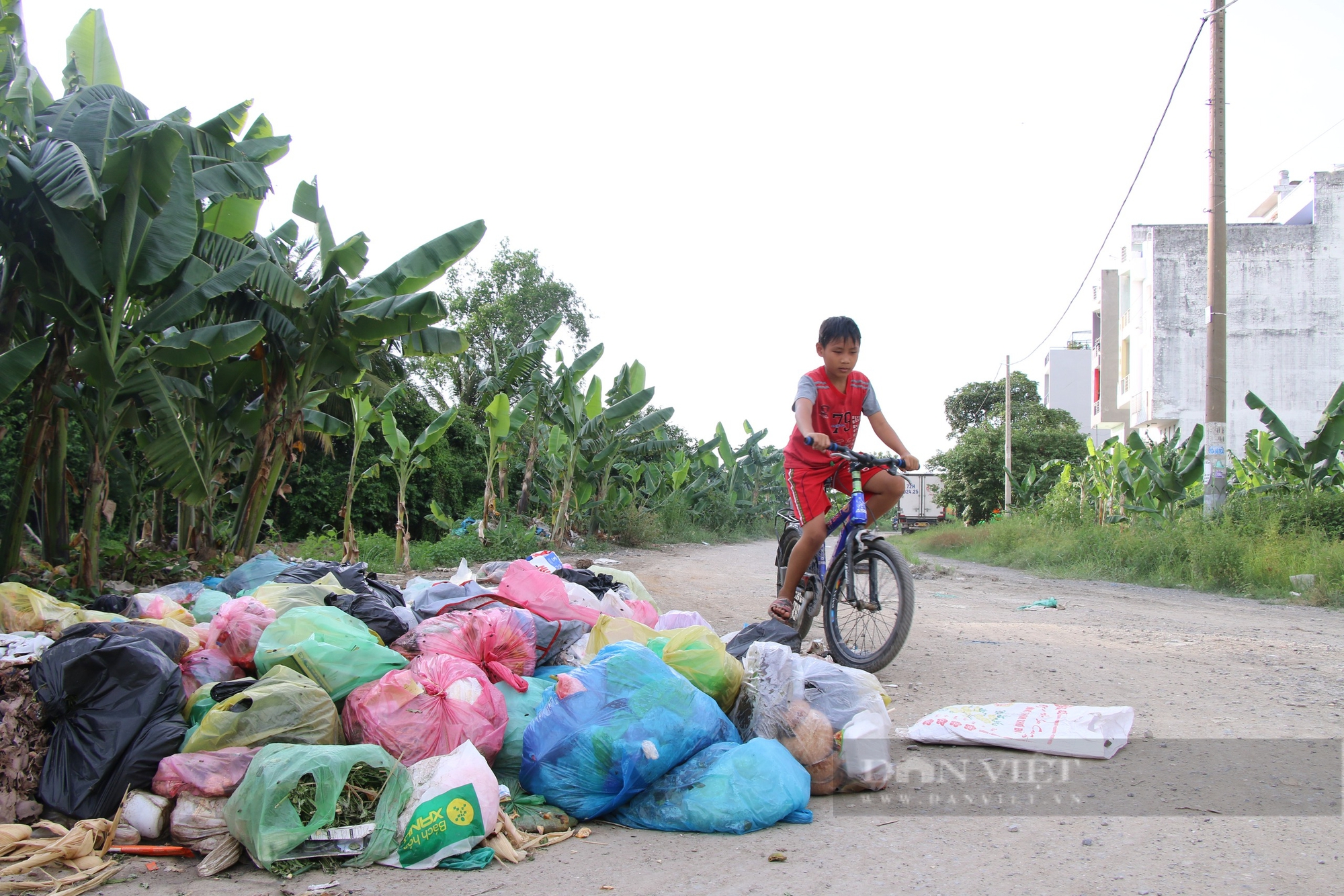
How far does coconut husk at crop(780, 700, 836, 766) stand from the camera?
8.64ft

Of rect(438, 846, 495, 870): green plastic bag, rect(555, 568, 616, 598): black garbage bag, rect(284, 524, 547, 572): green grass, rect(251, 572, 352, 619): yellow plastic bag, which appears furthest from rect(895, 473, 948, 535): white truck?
rect(438, 846, 495, 870): green plastic bag

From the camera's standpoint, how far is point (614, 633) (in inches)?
135

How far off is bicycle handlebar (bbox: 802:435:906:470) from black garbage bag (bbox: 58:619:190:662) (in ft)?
9.50

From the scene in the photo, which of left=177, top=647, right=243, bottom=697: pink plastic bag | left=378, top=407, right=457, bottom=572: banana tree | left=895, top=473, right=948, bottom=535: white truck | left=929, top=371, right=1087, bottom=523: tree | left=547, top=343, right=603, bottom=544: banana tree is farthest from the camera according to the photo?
left=895, top=473, right=948, bottom=535: white truck

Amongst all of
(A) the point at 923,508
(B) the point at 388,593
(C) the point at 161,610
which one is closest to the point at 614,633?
(B) the point at 388,593

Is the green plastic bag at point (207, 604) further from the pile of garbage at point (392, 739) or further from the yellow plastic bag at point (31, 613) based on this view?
the pile of garbage at point (392, 739)

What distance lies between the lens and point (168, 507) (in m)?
8.84

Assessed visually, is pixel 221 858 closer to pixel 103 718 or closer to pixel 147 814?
pixel 147 814

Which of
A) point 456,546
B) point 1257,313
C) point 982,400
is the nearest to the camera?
point 456,546

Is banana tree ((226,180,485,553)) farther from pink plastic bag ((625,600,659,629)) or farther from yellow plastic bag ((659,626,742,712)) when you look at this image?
yellow plastic bag ((659,626,742,712))

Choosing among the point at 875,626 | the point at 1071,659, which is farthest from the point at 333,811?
the point at 1071,659

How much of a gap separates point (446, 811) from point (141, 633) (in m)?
1.45

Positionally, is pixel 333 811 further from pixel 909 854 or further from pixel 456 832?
pixel 909 854

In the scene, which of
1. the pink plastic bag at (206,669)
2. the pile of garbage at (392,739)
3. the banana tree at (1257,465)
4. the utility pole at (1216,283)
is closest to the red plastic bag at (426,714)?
the pile of garbage at (392,739)
